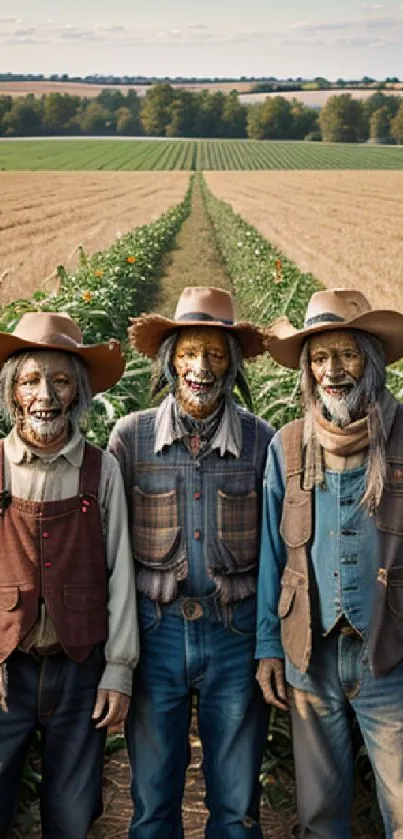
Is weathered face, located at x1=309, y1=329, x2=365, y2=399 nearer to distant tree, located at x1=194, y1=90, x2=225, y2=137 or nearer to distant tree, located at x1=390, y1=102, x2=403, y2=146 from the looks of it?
distant tree, located at x1=390, y1=102, x2=403, y2=146

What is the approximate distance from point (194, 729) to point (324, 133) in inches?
4088

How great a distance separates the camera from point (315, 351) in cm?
283

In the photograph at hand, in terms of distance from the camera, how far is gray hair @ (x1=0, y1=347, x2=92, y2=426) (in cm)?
285

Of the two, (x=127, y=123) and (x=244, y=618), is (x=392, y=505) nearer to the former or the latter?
(x=244, y=618)

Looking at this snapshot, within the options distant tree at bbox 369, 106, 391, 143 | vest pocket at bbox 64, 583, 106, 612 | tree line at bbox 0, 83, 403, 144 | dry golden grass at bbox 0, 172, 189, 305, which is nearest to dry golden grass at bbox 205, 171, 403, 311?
dry golden grass at bbox 0, 172, 189, 305

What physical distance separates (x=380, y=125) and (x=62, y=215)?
69.4 meters

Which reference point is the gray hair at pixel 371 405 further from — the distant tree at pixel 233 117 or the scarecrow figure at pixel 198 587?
the distant tree at pixel 233 117

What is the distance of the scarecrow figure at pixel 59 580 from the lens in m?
2.76

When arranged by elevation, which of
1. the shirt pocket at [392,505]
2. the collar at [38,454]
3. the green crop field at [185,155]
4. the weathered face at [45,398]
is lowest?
the shirt pocket at [392,505]

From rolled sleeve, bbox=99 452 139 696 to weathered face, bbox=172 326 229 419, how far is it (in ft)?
0.96

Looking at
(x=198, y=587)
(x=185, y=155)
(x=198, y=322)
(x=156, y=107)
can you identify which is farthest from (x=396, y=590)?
(x=156, y=107)

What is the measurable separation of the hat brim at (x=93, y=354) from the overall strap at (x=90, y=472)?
26 centimetres

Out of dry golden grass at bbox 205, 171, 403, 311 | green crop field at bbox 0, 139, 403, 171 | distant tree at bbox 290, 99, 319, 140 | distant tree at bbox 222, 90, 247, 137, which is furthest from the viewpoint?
distant tree at bbox 222, 90, 247, 137

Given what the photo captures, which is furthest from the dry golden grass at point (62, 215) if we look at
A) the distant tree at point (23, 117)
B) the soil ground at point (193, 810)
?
the distant tree at point (23, 117)
